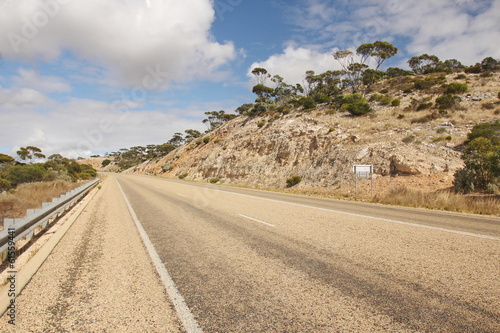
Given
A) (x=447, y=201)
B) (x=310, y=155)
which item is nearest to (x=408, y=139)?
(x=310, y=155)

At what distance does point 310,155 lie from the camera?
2969cm

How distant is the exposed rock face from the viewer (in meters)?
21.2

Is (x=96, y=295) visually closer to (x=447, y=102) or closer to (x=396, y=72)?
(x=447, y=102)

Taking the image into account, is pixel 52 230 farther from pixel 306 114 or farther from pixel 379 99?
pixel 379 99

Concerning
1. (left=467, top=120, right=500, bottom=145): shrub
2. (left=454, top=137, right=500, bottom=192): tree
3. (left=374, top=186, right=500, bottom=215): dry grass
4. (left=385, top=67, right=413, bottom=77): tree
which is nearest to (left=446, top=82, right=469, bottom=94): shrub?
(left=467, top=120, right=500, bottom=145): shrub

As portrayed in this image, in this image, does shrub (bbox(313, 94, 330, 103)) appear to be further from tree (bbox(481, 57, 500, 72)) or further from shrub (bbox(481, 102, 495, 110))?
tree (bbox(481, 57, 500, 72))

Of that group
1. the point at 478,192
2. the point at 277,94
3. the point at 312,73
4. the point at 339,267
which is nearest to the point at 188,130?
the point at 277,94

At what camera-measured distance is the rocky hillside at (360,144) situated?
2091 centimetres

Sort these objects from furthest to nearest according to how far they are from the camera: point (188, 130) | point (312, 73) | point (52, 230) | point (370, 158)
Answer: point (188, 130) → point (312, 73) → point (370, 158) → point (52, 230)

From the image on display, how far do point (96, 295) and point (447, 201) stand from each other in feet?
45.4

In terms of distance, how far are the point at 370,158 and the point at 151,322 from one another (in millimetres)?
23480

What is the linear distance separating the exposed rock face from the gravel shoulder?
66.4 ft

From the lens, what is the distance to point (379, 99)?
37.5 metres

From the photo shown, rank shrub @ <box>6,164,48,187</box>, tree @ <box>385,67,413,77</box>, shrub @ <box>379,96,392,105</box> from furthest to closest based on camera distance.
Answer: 1. tree @ <box>385,67,413,77</box>
2. shrub @ <box>379,96,392,105</box>
3. shrub @ <box>6,164,48,187</box>
